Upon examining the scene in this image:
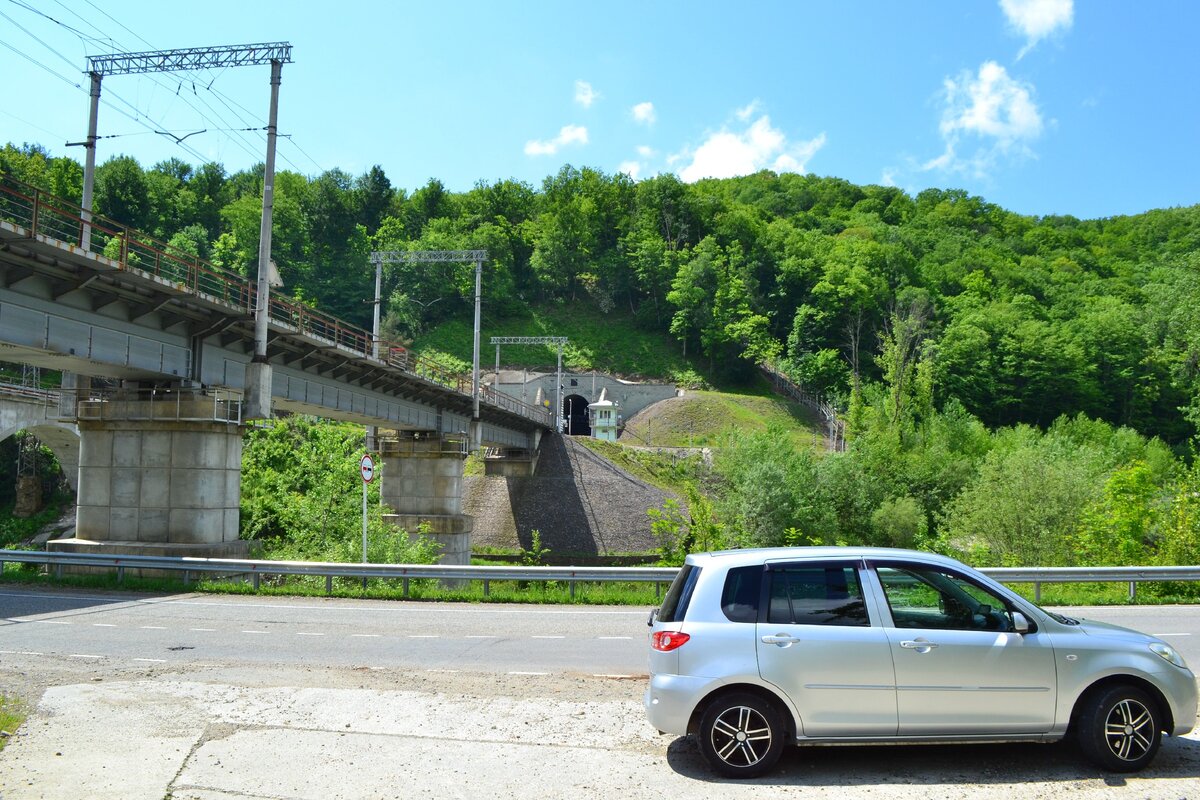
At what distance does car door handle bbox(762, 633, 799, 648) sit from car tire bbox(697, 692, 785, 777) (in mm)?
444

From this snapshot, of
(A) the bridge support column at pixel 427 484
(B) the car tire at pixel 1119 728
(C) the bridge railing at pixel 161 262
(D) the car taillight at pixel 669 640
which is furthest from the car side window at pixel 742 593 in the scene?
(A) the bridge support column at pixel 427 484

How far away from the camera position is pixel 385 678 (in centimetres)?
1001

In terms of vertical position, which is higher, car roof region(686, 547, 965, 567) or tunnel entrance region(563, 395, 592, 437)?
tunnel entrance region(563, 395, 592, 437)

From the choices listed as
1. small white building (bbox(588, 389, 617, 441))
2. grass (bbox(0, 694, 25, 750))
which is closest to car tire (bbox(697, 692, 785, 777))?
grass (bbox(0, 694, 25, 750))

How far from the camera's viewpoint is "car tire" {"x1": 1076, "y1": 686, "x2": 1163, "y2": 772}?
6.48 m

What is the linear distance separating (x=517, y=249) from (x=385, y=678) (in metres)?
114

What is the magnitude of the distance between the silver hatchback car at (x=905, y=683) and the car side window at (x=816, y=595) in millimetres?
17

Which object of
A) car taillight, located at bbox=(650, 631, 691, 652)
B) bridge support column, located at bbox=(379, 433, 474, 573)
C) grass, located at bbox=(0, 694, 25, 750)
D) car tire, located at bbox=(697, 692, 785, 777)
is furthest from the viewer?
bridge support column, located at bbox=(379, 433, 474, 573)

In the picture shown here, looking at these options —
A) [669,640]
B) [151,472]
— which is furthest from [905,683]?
[151,472]

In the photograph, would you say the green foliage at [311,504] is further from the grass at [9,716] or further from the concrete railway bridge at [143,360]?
the grass at [9,716]

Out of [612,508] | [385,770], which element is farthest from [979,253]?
[385,770]

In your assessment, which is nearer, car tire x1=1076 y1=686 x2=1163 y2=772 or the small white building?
car tire x1=1076 y1=686 x2=1163 y2=772

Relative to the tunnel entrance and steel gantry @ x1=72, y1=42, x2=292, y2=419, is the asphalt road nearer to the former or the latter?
steel gantry @ x1=72, y1=42, x2=292, y2=419

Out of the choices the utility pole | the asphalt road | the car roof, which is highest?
the utility pole
